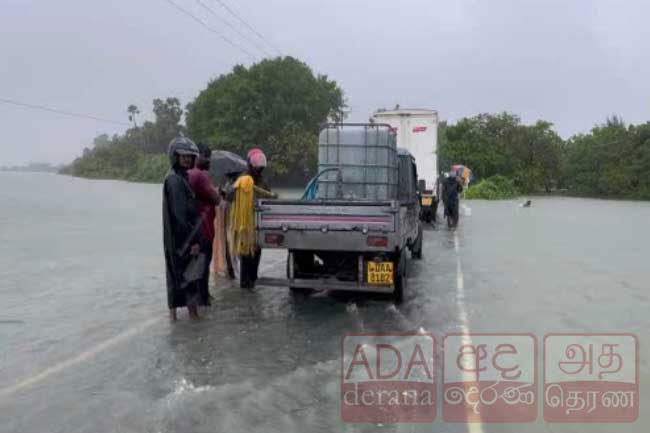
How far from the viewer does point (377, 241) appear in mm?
7516

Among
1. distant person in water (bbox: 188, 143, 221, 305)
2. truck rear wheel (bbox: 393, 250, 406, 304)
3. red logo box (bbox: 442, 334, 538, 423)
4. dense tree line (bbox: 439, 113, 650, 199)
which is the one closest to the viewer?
red logo box (bbox: 442, 334, 538, 423)

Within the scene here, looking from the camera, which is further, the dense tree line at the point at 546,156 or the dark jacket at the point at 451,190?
the dense tree line at the point at 546,156

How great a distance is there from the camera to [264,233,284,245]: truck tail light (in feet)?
25.4

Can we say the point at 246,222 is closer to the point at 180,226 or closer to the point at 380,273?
the point at 180,226

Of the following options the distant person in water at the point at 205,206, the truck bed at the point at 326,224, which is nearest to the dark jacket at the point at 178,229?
the distant person in water at the point at 205,206

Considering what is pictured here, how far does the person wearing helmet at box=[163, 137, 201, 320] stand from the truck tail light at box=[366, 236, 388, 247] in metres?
1.92

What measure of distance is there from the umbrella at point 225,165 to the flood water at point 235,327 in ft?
5.70

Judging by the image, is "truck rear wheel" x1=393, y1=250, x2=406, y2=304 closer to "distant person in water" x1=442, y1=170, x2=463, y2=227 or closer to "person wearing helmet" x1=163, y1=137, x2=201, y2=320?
"person wearing helmet" x1=163, y1=137, x2=201, y2=320

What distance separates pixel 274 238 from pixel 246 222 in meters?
0.49

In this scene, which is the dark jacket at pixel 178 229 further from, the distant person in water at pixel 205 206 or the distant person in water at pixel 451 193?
the distant person in water at pixel 451 193

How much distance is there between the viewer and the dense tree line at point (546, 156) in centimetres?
4831

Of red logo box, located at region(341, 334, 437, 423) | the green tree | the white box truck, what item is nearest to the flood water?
red logo box, located at region(341, 334, 437, 423)

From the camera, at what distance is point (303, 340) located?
6.65 m

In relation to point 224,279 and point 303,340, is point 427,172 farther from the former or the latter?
point 303,340
